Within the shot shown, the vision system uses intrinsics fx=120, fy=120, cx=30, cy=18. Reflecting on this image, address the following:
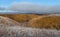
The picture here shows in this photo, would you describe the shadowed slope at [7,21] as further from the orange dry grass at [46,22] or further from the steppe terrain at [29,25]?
the orange dry grass at [46,22]

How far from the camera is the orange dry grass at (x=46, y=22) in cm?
178

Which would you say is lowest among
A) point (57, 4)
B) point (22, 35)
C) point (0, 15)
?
point (22, 35)

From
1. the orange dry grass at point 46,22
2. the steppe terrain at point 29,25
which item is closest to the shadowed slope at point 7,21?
the steppe terrain at point 29,25

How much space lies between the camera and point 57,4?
1836 millimetres

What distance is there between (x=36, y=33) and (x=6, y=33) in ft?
1.50

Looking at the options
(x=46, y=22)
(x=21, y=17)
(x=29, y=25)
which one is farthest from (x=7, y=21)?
(x=46, y=22)

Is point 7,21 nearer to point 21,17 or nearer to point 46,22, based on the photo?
point 21,17

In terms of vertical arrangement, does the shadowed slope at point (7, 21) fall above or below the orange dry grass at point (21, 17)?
below

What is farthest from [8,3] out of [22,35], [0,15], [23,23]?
[22,35]

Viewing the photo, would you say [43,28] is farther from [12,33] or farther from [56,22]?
[12,33]

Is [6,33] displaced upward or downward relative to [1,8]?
downward

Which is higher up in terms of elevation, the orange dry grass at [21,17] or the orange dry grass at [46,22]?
the orange dry grass at [21,17]

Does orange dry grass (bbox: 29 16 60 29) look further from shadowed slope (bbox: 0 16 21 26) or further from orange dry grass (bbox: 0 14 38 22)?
shadowed slope (bbox: 0 16 21 26)

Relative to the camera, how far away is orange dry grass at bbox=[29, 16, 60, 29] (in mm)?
1780
